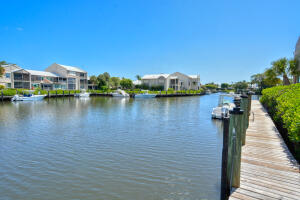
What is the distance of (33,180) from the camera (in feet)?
22.7

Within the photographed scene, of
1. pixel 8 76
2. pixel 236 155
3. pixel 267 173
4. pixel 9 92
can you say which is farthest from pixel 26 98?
pixel 267 173

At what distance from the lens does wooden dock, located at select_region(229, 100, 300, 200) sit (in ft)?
14.2

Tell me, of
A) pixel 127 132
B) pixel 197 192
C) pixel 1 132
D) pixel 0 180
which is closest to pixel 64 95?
pixel 1 132

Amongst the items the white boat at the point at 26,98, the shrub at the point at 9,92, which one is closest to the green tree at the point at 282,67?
the white boat at the point at 26,98

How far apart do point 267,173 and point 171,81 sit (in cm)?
8110

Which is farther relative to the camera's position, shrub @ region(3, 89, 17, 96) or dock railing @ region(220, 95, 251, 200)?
shrub @ region(3, 89, 17, 96)

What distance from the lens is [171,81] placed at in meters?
85.4

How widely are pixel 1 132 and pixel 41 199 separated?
1114cm

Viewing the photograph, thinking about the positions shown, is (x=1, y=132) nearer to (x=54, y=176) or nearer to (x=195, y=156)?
(x=54, y=176)

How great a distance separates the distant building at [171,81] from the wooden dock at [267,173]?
7480 cm

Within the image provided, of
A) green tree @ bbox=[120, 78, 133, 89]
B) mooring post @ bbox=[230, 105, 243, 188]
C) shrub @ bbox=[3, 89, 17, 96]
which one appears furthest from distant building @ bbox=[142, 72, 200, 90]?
mooring post @ bbox=[230, 105, 243, 188]

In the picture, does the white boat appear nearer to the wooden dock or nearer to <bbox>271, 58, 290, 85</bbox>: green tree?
the wooden dock

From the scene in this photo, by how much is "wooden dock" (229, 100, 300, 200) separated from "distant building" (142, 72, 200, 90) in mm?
74795

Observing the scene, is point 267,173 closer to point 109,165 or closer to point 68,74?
point 109,165
